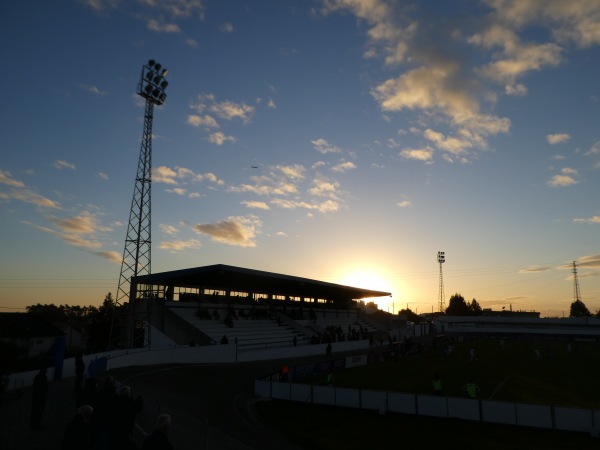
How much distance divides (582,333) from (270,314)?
215 ft

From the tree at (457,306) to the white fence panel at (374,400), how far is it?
160 m

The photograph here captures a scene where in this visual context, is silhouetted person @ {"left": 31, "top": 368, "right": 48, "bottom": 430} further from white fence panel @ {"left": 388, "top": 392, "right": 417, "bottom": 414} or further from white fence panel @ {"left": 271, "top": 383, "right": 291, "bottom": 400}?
white fence panel @ {"left": 388, "top": 392, "right": 417, "bottom": 414}

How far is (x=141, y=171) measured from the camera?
137 feet

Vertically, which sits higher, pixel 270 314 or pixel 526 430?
pixel 270 314

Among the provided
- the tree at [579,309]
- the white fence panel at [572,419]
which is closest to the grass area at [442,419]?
the white fence panel at [572,419]

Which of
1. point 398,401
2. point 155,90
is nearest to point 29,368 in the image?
point 398,401

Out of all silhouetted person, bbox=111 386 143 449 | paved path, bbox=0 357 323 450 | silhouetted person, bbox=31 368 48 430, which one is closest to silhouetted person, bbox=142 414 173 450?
silhouetted person, bbox=111 386 143 449

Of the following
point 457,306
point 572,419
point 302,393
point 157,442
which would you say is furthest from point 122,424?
point 457,306

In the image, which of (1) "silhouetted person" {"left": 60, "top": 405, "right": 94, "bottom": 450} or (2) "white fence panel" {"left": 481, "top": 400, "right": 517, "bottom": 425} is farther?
(2) "white fence panel" {"left": 481, "top": 400, "right": 517, "bottom": 425}

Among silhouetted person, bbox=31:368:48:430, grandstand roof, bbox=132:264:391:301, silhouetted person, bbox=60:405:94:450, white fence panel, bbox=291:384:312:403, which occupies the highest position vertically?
grandstand roof, bbox=132:264:391:301

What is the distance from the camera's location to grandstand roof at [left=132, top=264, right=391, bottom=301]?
42531 mm

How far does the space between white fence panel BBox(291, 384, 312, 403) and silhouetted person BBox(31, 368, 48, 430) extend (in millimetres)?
12835

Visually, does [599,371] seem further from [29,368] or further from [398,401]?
[29,368]

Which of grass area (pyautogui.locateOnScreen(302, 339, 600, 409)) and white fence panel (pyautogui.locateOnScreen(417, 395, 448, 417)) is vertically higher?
white fence panel (pyautogui.locateOnScreen(417, 395, 448, 417))
